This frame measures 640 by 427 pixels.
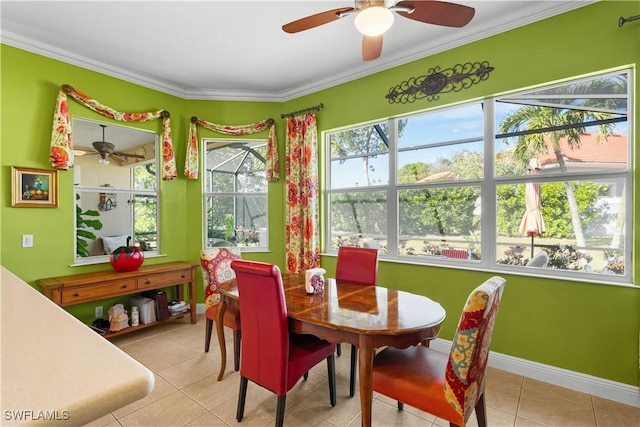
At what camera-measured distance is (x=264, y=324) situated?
1774mm

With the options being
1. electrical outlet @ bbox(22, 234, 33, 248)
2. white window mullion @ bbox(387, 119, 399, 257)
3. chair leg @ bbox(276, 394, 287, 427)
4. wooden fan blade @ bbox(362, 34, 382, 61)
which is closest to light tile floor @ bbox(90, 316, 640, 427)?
chair leg @ bbox(276, 394, 287, 427)

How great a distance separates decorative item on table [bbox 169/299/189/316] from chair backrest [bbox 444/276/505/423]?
311 cm

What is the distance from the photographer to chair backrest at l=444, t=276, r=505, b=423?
136 centimetres

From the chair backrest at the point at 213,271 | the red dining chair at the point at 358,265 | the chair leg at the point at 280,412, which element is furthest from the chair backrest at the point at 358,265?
the chair leg at the point at 280,412

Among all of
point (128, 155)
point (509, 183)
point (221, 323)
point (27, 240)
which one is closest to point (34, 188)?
point (27, 240)

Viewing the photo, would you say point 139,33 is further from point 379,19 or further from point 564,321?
point 564,321

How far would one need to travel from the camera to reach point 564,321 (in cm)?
234

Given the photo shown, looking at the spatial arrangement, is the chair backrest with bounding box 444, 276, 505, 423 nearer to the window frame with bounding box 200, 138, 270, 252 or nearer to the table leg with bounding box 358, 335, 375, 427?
the table leg with bounding box 358, 335, 375, 427

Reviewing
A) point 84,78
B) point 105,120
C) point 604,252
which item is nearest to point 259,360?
point 604,252

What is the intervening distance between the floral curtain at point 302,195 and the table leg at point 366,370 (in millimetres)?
2170

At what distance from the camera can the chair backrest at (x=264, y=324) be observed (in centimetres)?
171

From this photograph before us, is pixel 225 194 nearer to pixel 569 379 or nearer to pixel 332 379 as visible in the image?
pixel 332 379

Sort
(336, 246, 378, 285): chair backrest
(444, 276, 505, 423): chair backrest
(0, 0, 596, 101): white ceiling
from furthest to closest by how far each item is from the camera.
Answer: (336, 246, 378, 285): chair backrest
(0, 0, 596, 101): white ceiling
(444, 276, 505, 423): chair backrest

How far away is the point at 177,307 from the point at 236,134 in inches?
89.7
